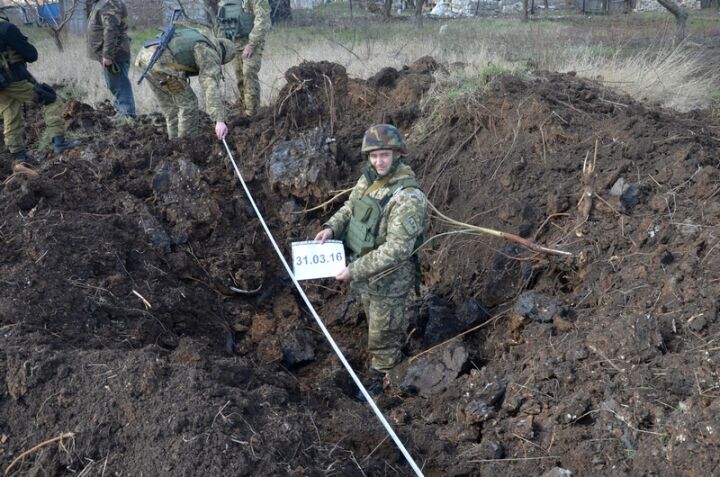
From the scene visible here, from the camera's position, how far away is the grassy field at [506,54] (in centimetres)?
800

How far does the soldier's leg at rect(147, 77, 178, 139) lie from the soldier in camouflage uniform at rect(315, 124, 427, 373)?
302cm

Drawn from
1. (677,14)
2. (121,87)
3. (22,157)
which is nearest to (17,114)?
(22,157)

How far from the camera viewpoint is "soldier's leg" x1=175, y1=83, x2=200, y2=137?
665cm

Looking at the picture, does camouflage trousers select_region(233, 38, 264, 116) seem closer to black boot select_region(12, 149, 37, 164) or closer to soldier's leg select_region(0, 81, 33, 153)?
soldier's leg select_region(0, 81, 33, 153)

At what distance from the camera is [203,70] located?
6281 mm

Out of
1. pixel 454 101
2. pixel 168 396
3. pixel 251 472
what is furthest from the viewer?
pixel 454 101

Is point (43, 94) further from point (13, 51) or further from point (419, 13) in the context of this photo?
point (419, 13)

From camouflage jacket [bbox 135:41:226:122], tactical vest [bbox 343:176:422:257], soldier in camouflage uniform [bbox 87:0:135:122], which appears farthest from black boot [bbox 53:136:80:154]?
tactical vest [bbox 343:176:422:257]

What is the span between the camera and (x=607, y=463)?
10.3 ft

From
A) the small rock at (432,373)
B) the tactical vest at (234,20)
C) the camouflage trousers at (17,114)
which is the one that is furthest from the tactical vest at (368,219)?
the camouflage trousers at (17,114)

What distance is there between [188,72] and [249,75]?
1.35 m

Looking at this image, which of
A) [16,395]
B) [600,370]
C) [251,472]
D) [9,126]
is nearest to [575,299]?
[600,370]

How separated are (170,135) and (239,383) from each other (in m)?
4.11

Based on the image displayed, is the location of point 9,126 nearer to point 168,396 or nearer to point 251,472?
point 168,396
